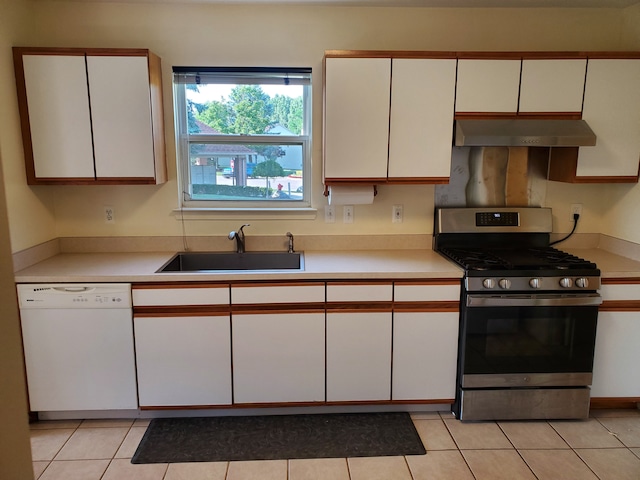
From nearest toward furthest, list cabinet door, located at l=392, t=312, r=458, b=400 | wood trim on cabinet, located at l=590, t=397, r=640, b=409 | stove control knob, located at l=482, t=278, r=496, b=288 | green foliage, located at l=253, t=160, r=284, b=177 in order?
stove control knob, located at l=482, t=278, r=496, b=288, cabinet door, located at l=392, t=312, r=458, b=400, wood trim on cabinet, located at l=590, t=397, r=640, b=409, green foliage, located at l=253, t=160, r=284, b=177

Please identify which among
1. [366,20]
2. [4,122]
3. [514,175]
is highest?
[366,20]

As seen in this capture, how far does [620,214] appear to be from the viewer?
2.93m

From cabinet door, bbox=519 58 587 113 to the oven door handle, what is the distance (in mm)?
1055

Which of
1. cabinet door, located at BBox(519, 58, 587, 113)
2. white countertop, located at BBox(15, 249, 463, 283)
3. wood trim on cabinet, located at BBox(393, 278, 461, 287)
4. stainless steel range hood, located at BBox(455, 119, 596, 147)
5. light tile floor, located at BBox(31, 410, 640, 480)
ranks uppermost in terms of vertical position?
cabinet door, located at BBox(519, 58, 587, 113)

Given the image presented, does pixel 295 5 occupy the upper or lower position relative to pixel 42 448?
upper

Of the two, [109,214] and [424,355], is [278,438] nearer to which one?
[424,355]

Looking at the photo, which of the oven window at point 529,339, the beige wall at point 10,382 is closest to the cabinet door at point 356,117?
the oven window at point 529,339

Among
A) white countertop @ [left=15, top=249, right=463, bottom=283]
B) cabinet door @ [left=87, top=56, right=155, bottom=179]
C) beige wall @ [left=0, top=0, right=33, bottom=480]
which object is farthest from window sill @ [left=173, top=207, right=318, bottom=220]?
beige wall @ [left=0, top=0, right=33, bottom=480]

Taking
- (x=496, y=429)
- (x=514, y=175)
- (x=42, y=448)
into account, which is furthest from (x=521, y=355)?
(x=42, y=448)

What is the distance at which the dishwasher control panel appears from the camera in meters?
2.39

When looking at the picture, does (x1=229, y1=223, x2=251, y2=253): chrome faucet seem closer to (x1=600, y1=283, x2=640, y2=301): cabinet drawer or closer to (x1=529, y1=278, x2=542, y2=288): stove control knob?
(x1=529, y1=278, x2=542, y2=288): stove control knob

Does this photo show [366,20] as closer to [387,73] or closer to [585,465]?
[387,73]

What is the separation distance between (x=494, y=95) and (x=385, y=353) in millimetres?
1583

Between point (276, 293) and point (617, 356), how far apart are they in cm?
197
